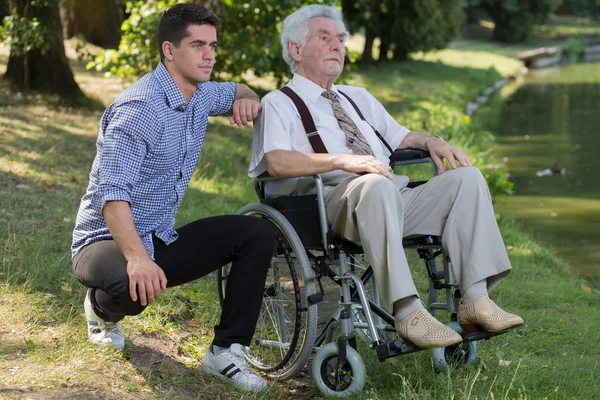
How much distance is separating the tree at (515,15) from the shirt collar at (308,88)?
115 ft

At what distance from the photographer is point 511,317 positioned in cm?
359

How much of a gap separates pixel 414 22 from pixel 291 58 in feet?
65.9

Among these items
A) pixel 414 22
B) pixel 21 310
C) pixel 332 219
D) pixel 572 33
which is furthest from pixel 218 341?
pixel 572 33

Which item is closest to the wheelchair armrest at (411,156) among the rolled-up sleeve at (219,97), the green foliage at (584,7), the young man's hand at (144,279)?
the rolled-up sleeve at (219,97)

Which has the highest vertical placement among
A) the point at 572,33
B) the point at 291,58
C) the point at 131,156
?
the point at 291,58

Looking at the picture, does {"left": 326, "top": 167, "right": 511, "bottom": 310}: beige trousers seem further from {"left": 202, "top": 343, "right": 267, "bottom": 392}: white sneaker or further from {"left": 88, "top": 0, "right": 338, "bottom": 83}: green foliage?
{"left": 88, "top": 0, "right": 338, "bottom": 83}: green foliage

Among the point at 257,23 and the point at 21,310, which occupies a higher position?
the point at 257,23

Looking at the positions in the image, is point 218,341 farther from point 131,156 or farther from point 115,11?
point 115,11

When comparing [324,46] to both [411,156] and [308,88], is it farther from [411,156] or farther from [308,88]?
[411,156]

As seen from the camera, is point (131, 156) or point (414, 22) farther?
point (414, 22)

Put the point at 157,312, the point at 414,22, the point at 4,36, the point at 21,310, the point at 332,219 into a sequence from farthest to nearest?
the point at 414,22
the point at 4,36
the point at 157,312
the point at 21,310
the point at 332,219

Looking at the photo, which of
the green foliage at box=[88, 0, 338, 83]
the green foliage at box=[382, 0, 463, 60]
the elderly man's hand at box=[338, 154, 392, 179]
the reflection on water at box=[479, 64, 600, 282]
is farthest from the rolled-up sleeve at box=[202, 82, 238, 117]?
the green foliage at box=[382, 0, 463, 60]

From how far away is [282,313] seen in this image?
4.11 m

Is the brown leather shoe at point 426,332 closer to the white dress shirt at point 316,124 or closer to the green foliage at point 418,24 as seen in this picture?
the white dress shirt at point 316,124
